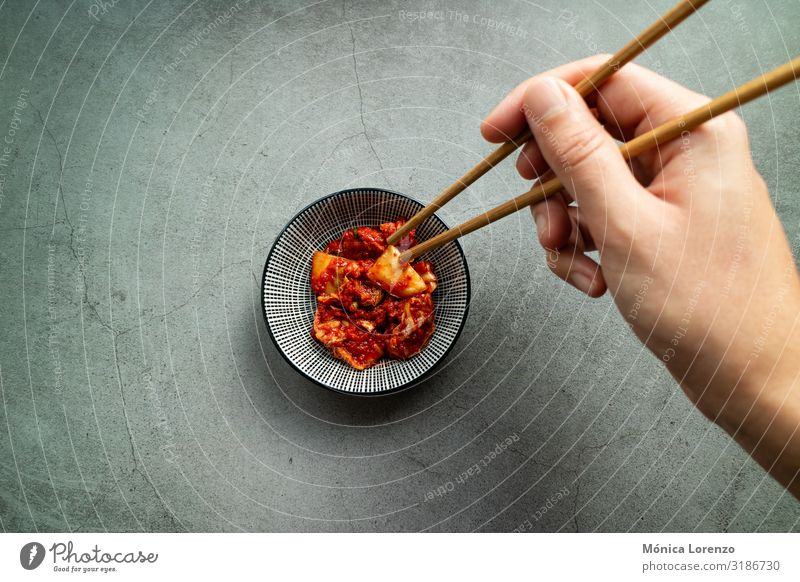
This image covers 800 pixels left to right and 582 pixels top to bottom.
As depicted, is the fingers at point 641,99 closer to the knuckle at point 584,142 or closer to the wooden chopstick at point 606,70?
the wooden chopstick at point 606,70


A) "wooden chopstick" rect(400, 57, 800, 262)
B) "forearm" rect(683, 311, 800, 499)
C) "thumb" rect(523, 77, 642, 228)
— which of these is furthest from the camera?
"forearm" rect(683, 311, 800, 499)

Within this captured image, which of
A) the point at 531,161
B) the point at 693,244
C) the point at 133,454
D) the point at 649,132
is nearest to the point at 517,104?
the point at 531,161

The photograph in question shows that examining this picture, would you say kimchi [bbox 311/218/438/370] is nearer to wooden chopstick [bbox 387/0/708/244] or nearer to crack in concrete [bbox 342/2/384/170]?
wooden chopstick [bbox 387/0/708/244]

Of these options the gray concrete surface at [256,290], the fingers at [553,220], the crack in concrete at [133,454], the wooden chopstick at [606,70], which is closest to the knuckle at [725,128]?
the wooden chopstick at [606,70]

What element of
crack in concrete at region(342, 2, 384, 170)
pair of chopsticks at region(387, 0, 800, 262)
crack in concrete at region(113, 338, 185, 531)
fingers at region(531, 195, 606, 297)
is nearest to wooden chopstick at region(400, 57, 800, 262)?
pair of chopsticks at region(387, 0, 800, 262)

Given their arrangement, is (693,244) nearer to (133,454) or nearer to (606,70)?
(606,70)

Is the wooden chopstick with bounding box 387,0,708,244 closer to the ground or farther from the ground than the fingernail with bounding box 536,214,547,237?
farther from the ground
